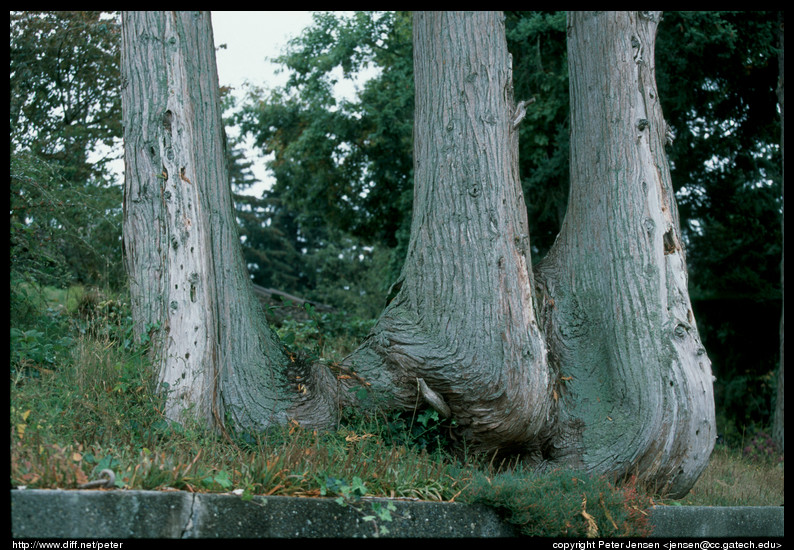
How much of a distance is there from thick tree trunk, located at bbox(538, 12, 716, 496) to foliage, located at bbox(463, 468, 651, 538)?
77 centimetres

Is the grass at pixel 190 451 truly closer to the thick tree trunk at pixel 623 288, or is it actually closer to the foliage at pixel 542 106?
the thick tree trunk at pixel 623 288

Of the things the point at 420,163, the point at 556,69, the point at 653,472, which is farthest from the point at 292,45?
the point at 653,472

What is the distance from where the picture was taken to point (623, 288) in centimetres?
614

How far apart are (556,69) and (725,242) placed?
207 inches

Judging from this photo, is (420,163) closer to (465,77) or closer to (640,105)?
(465,77)

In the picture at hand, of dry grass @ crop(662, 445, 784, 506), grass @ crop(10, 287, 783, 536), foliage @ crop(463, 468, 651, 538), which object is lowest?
dry grass @ crop(662, 445, 784, 506)

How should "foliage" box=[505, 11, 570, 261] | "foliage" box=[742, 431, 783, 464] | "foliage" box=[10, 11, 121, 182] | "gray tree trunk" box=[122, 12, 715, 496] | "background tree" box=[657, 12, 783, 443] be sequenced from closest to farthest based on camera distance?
1. "gray tree trunk" box=[122, 12, 715, 496]
2. "foliage" box=[742, 431, 783, 464]
3. "foliage" box=[10, 11, 121, 182]
4. "background tree" box=[657, 12, 783, 443]
5. "foliage" box=[505, 11, 570, 261]

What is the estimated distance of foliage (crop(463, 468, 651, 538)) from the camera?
4547 millimetres

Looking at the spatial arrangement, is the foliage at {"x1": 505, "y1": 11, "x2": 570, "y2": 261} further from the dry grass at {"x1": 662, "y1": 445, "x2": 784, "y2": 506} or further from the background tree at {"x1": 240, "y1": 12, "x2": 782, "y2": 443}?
the dry grass at {"x1": 662, "y1": 445, "x2": 784, "y2": 506}

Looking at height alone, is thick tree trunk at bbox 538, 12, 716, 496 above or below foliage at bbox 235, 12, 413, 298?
below

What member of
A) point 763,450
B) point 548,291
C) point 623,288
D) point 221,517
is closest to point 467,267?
point 548,291

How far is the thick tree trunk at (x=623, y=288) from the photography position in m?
5.71

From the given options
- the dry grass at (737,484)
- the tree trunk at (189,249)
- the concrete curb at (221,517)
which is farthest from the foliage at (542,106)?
the concrete curb at (221,517)

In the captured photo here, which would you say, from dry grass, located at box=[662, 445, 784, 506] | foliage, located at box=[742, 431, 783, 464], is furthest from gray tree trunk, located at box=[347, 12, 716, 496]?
foliage, located at box=[742, 431, 783, 464]
